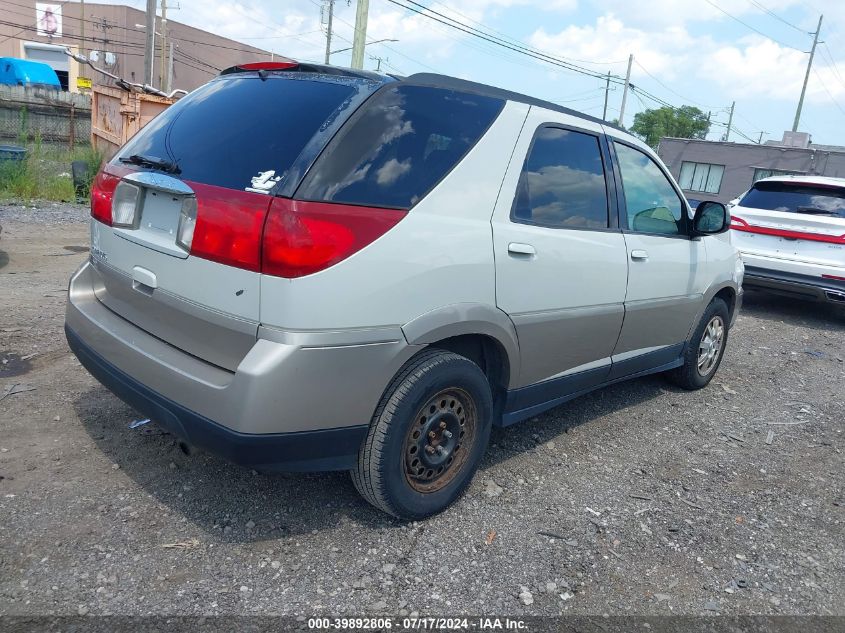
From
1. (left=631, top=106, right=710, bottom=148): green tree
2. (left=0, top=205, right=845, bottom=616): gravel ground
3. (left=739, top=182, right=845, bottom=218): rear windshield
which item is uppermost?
(left=631, top=106, right=710, bottom=148): green tree

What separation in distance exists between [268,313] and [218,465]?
135 centimetres

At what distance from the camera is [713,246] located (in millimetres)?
4973

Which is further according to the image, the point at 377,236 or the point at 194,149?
the point at 194,149

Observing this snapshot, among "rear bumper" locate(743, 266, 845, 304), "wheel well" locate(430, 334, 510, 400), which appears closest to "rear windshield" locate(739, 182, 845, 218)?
"rear bumper" locate(743, 266, 845, 304)

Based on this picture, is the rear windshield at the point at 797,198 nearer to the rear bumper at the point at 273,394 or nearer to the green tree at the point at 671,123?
the rear bumper at the point at 273,394

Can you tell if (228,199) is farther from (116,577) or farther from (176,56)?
(176,56)

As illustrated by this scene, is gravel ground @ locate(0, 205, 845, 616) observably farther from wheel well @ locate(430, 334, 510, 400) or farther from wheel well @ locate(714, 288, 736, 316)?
wheel well @ locate(714, 288, 736, 316)

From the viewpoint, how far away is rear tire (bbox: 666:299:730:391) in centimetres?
508

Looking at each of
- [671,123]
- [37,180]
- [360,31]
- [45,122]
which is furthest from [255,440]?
[671,123]

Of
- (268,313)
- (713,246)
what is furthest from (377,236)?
(713,246)

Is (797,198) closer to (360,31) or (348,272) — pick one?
(348,272)

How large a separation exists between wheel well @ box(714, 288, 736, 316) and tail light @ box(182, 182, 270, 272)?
4038 mm

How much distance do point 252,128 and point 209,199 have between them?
0.41 m

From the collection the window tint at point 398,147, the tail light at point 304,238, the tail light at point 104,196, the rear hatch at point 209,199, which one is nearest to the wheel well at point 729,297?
the window tint at point 398,147
